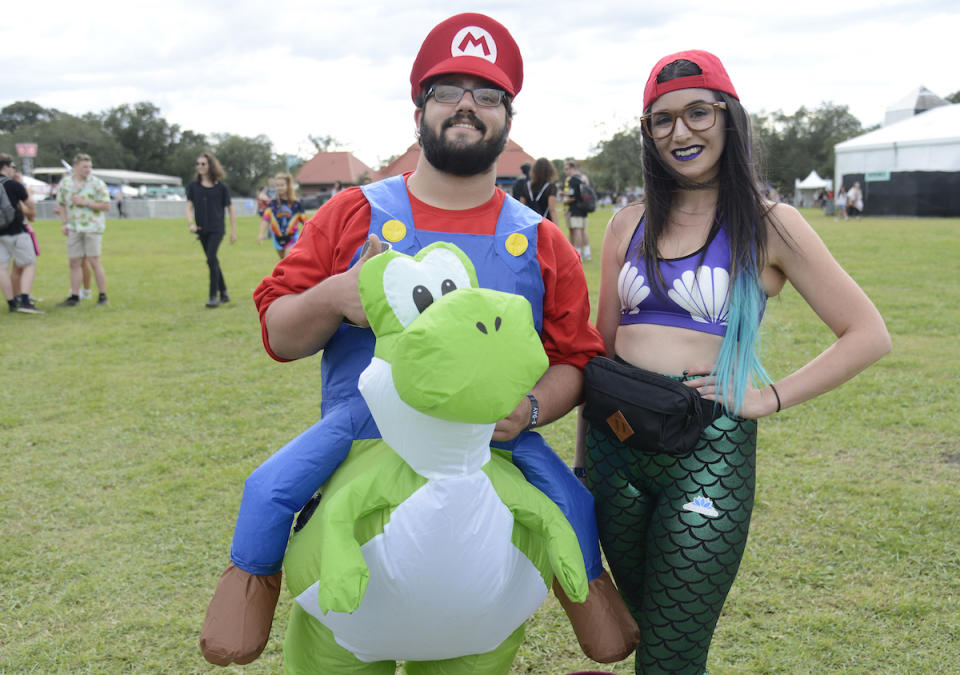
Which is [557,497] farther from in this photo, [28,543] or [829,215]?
[829,215]

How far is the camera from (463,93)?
185 cm

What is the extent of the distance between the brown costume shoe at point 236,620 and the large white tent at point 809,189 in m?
48.9

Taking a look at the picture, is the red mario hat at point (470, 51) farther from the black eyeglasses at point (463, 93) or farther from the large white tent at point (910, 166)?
the large white tent at point (910, 166)

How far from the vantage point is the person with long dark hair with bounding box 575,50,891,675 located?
183 centimetres

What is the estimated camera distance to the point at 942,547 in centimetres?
343

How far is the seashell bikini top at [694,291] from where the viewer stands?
1883 mm

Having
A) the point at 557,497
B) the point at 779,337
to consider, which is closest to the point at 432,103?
the point at 557,497

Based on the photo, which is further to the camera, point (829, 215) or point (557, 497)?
point (829, 215)

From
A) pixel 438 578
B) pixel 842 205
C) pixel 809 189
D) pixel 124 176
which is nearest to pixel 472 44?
pixel 438 578

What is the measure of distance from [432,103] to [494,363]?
2.73 ft

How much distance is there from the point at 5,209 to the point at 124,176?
73.4m

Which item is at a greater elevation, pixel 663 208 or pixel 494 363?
pixel 663 208

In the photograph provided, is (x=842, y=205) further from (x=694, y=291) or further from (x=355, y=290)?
(x=355, y=290)

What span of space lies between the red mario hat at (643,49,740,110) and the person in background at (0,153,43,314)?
8692 mm
